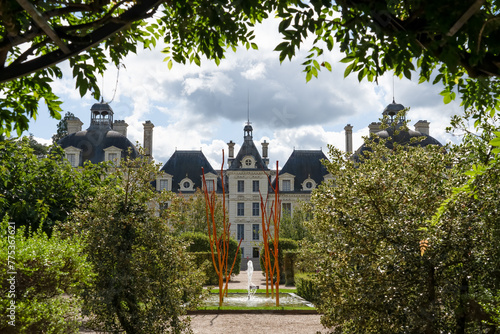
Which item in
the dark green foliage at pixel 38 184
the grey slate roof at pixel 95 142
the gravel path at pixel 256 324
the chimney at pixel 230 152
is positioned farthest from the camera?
the chimney at pixel 230 152

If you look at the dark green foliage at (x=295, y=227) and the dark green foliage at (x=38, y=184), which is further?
the dark green foliage at (x=295, y=227)

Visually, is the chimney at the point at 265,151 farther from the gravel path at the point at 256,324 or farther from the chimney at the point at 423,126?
the gravel path at the point at 256,324

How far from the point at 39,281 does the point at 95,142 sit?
37502 millimetres

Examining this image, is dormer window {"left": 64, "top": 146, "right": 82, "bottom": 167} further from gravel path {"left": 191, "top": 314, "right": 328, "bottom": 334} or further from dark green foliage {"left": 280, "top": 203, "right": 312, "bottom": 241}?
gravel path {"left": 191, "top": 314, "right": 328, "bottom": 334}

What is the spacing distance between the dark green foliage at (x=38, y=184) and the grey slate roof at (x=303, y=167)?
32.7 metres

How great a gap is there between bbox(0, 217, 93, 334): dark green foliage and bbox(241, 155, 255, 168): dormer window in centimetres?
3601

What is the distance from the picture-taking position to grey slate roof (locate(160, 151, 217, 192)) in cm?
4322

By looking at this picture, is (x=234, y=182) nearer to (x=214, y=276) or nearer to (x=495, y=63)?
(x=214, y=276)

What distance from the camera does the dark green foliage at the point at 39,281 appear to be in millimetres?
4891

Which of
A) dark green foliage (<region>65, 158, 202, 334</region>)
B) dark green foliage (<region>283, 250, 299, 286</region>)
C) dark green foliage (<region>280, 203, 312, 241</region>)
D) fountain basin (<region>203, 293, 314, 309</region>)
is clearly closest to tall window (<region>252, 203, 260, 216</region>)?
dark green foliage (<region>280, 203, 312, 241</region>)

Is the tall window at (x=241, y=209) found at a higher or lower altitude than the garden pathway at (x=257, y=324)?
higher

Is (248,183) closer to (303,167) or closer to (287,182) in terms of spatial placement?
(287,182)

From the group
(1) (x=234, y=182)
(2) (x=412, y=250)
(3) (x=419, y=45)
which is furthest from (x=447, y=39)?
(1) (x=234, y=182)

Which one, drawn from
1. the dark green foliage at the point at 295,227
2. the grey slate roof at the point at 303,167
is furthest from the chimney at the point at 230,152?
the dark green foliage at the point at 295,227
